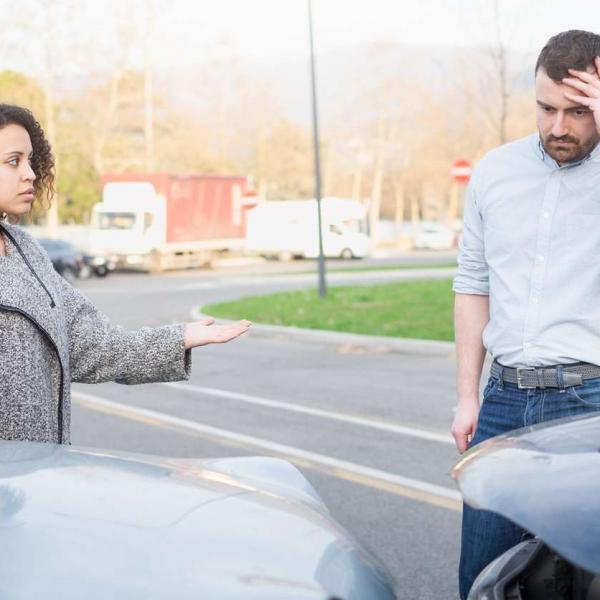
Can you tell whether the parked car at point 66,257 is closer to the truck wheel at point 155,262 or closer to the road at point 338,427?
the truck wheel at point 155,262

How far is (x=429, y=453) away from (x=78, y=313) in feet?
16.4

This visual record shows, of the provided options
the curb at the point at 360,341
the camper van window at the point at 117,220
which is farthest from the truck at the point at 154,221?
the curb at the point at 360,341

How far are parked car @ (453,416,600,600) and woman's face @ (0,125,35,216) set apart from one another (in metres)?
1.47

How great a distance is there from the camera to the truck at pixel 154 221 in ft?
133

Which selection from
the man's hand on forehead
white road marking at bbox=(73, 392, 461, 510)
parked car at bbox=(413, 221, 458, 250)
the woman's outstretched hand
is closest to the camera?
the man's hand on forehead

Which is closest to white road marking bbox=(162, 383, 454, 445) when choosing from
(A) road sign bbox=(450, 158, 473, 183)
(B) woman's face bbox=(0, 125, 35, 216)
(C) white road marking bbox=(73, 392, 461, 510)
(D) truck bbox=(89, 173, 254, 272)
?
(C) white road marking bbox=(73, 392, 461, 510)

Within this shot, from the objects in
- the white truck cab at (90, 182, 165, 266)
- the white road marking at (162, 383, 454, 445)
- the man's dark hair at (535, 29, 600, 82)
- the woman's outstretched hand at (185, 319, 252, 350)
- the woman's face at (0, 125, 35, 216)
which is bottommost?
the white road marking at (162, 383, 454, 445)

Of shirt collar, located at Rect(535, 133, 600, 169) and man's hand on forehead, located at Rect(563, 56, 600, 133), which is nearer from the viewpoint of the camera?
man's hand on forehead, located at Rect(563, 56, 600, 133)

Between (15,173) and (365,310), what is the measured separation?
53.1ft

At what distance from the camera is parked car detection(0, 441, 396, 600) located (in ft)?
7.00

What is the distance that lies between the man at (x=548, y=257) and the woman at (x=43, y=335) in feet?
2.63

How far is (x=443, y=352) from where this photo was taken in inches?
566

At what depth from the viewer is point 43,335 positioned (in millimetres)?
3131

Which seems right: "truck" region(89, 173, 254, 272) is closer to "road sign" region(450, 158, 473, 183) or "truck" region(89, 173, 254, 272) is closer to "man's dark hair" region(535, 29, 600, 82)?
"road sign" region(450, 158, 473, 183)
